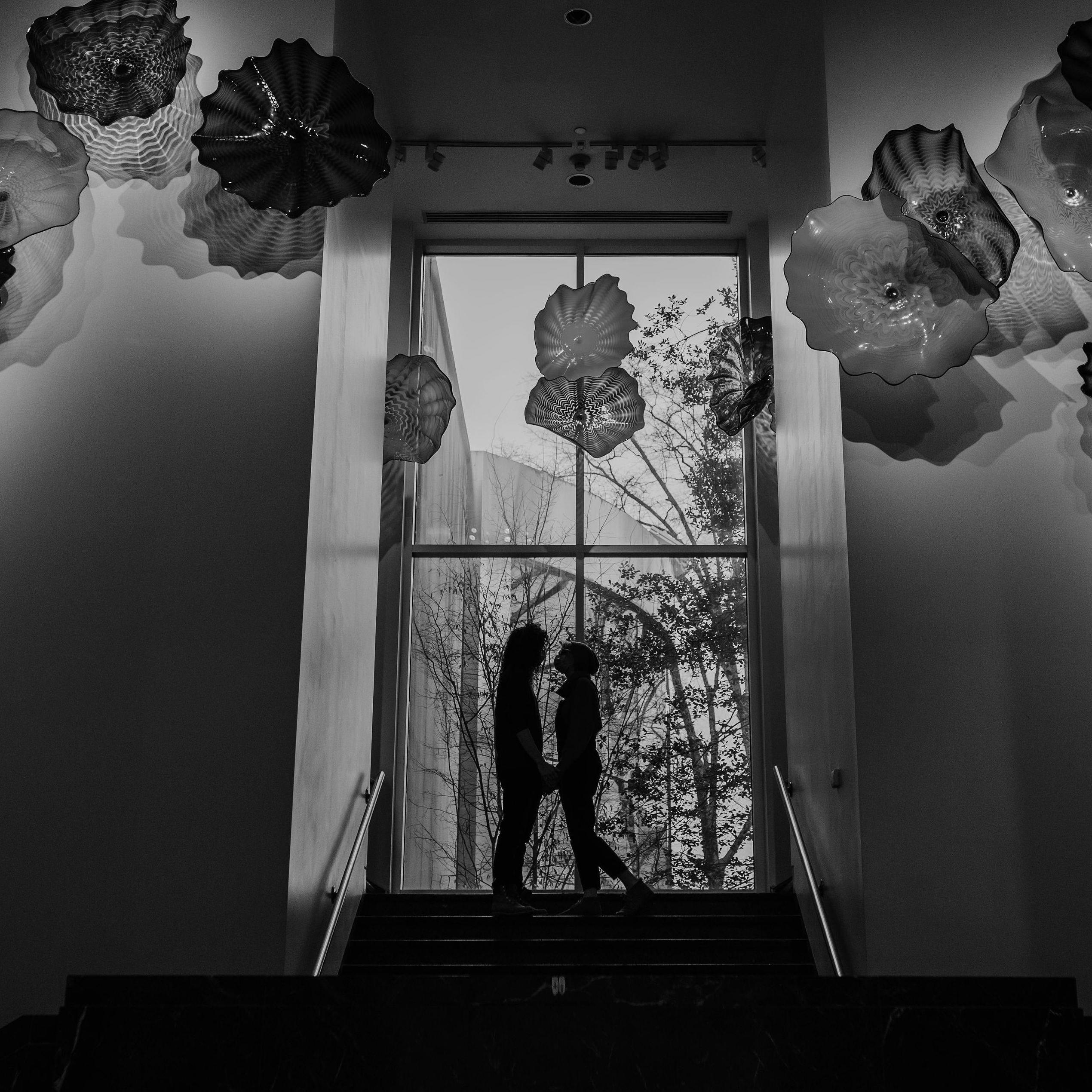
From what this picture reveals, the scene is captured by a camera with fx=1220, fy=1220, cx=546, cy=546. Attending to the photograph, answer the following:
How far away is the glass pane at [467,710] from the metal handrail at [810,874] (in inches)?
93.4

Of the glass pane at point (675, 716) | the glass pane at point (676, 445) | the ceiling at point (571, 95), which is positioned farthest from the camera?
the glass pane at point (676, 445)

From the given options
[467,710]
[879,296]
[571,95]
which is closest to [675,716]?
[467,710]

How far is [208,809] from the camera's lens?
18.0 ft

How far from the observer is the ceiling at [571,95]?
8117mm

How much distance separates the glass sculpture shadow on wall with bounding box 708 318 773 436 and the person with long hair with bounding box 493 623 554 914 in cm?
286

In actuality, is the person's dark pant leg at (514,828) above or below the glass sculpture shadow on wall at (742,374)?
below

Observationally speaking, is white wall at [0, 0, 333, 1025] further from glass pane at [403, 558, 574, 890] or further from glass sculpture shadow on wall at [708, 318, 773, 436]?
glass pane at [403, 558, 574, 890]

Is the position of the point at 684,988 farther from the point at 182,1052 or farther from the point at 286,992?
the point at 182,1052

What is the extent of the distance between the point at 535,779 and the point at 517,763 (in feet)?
0.46

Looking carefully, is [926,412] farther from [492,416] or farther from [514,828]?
[492,416]

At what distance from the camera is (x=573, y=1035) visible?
451 cm

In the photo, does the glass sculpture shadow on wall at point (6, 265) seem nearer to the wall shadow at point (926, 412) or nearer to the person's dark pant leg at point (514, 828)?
the person's dark pant leg at point (514, 828)

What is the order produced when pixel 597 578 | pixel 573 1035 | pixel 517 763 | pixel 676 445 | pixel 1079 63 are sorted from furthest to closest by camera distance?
pixel 676 445 < pixel 597 578 < pixel 517 763 < pixel 1079 63 < pixel 573 1035

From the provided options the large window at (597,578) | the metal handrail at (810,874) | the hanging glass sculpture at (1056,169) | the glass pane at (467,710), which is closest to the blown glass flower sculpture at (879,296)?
the hanging glass sculpture at (1056,169)
